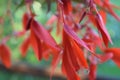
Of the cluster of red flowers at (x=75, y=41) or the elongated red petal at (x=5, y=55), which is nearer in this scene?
Result: the cluster of red flowers at (x=75, y=41)

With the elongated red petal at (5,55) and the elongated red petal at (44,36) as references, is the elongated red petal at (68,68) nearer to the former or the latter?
the elongated red petal at (44,36)

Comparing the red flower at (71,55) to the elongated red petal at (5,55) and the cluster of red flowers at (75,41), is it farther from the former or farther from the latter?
the elongated red petal at (5,55)

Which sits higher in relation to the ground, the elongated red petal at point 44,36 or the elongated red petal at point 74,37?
the elongated red petal at point 74,37

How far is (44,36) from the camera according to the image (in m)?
0.62

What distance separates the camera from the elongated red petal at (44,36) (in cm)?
60

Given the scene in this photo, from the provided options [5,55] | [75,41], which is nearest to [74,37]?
[75,41]

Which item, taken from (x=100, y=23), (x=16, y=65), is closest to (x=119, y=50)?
(x=100, y=23)

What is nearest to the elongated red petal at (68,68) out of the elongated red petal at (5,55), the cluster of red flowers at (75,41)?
the cluster of red flowers at (75,41)

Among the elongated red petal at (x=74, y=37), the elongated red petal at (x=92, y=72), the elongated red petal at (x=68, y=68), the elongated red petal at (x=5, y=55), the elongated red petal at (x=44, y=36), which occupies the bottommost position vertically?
the elongated red petal at (x=5, y=55)

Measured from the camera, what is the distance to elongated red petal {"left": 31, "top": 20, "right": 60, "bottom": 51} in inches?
23.6

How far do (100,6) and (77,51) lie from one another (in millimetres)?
112

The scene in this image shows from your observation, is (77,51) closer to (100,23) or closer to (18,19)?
(100,23)

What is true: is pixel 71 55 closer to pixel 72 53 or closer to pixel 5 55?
pixel 72 53

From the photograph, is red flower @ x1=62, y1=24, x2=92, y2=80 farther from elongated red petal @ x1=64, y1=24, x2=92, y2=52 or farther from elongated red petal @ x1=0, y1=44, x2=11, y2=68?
elongated red petal @ x1=0, y1=44, x2=11, y2=68
